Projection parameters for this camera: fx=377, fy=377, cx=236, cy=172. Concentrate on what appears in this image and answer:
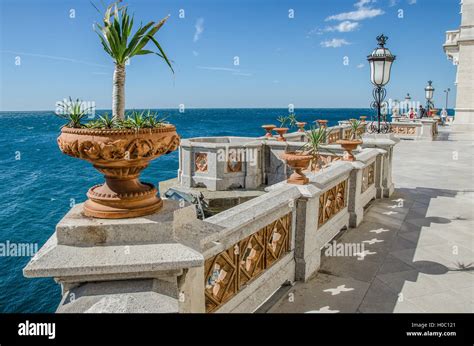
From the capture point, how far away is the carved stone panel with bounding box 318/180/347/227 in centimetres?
597

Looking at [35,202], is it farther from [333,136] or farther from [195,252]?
[195,252]

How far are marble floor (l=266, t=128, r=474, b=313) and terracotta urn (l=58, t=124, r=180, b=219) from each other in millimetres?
2298

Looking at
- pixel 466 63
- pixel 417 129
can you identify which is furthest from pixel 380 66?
pixel 466 63

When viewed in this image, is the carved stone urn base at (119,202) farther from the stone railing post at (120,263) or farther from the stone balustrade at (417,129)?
the stone balustrade at (417,129)

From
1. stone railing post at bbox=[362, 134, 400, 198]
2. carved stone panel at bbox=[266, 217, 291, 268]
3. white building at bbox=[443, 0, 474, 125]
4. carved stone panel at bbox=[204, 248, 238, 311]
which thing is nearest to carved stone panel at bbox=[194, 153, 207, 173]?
stone railing post at bbox=[362, 134, 400, 198]

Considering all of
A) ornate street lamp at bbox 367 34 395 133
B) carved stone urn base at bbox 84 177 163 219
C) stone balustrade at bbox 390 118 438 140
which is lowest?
carved stone urn base at bbox 84 177 163 219

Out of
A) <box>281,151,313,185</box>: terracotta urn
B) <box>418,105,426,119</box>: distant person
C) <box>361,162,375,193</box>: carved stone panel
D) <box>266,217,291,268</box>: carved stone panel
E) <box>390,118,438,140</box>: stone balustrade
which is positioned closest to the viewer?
<box>266,217,291,268</box>: carved stone panel

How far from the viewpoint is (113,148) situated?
238 cm

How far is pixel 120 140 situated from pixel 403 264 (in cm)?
467

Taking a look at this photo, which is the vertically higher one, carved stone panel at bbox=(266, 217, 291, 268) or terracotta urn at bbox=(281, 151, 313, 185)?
terracotta urn at bbox=(281, 151, 313, 185)

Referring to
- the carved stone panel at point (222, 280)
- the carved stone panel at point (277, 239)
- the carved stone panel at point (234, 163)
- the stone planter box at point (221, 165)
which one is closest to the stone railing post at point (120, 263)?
the carved stone panel at point (222, 280)

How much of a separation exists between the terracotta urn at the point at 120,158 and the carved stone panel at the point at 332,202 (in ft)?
12.0

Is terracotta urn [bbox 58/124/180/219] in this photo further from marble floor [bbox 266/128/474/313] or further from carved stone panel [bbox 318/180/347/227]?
carved stone panel [bbox 318/180/347/227]
